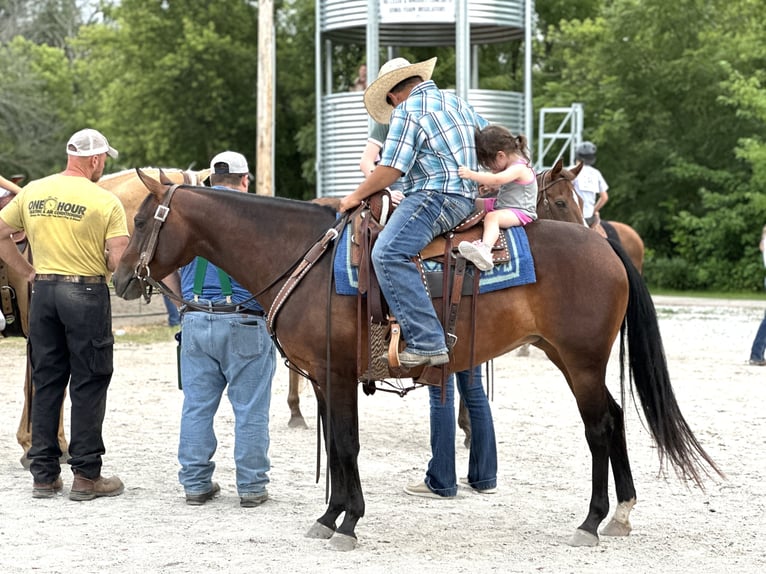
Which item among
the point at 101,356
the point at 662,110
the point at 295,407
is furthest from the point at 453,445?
the point at 662,110

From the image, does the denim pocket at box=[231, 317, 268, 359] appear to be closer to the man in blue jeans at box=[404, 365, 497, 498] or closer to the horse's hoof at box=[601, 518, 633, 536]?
the man in blue jeans at box=[404, 365, 497, 498]

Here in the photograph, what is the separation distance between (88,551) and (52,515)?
0.88 metres

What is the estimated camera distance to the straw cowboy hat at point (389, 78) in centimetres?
621

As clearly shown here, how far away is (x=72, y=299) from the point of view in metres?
6.93

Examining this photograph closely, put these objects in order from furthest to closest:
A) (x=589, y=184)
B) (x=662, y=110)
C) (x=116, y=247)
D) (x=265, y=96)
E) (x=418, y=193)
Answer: (x=662, y=110), (x=265, y=96), (x=589, y=184), (x=116, y=247), (x=418, y=193)

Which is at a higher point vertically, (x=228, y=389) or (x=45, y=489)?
(x=228, y=389)

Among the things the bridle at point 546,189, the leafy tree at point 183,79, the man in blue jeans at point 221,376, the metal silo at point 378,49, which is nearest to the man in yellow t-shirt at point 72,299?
the man in blue jeans at point 221,376

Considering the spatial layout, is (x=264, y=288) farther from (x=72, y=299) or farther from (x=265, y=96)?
(x=265, y=96)

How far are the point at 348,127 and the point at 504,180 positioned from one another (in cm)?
1771

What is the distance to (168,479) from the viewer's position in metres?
7.70

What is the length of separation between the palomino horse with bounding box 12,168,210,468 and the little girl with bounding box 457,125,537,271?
3.31 m

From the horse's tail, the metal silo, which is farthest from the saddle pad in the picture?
the metal silo

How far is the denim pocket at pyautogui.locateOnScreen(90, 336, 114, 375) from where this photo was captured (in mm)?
7012

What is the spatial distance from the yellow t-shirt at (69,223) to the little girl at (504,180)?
2234 mm
